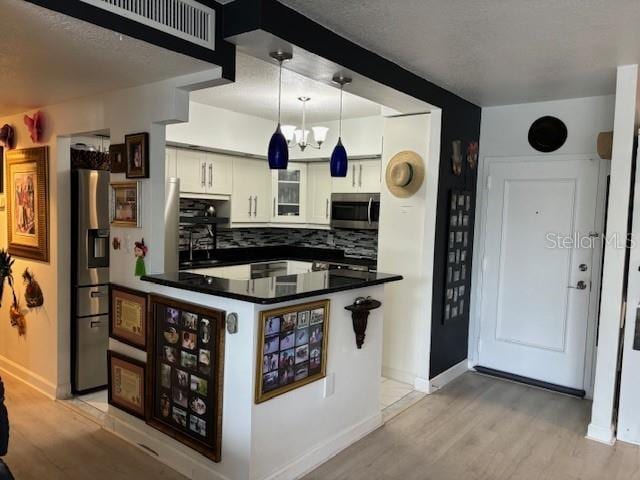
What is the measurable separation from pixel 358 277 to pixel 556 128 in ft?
7.30

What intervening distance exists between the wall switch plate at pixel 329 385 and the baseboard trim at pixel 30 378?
2109 millimetres

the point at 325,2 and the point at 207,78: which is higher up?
the point at 325,2

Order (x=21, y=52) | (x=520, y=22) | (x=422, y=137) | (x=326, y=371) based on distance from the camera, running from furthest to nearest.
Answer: (x=422, y=137) < (x=326, y=371) < (x=520, y=22) < (x=21, y=52)

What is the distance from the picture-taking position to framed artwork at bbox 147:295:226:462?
7.99 ft

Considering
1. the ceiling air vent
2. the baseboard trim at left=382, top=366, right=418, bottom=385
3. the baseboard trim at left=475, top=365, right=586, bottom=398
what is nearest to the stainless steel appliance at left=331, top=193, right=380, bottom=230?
the baseboard trim at left=382, top=366, right=418, bottom=385

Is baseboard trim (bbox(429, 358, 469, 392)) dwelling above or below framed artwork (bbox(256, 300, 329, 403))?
below

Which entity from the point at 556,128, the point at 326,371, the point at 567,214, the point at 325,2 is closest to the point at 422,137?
the point at 556,128

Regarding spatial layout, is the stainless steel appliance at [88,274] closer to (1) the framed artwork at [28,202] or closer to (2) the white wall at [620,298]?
(1) the framed artwork at [28,202]

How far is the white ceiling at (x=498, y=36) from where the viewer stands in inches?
88.2

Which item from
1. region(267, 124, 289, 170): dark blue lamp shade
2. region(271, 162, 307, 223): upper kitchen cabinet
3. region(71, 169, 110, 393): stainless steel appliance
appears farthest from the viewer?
region(271, 162, 307, 223): upper kitchen cabinet

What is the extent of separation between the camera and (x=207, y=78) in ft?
7.99

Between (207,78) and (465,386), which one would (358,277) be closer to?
(207,78)

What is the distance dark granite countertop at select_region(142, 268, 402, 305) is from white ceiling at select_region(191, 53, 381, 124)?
Result: 1233mm

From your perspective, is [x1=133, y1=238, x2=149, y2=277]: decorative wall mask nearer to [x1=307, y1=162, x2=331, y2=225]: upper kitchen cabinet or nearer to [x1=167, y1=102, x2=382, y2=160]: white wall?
[x1=167, y1=102, x2=382, y2=160]: white wall
